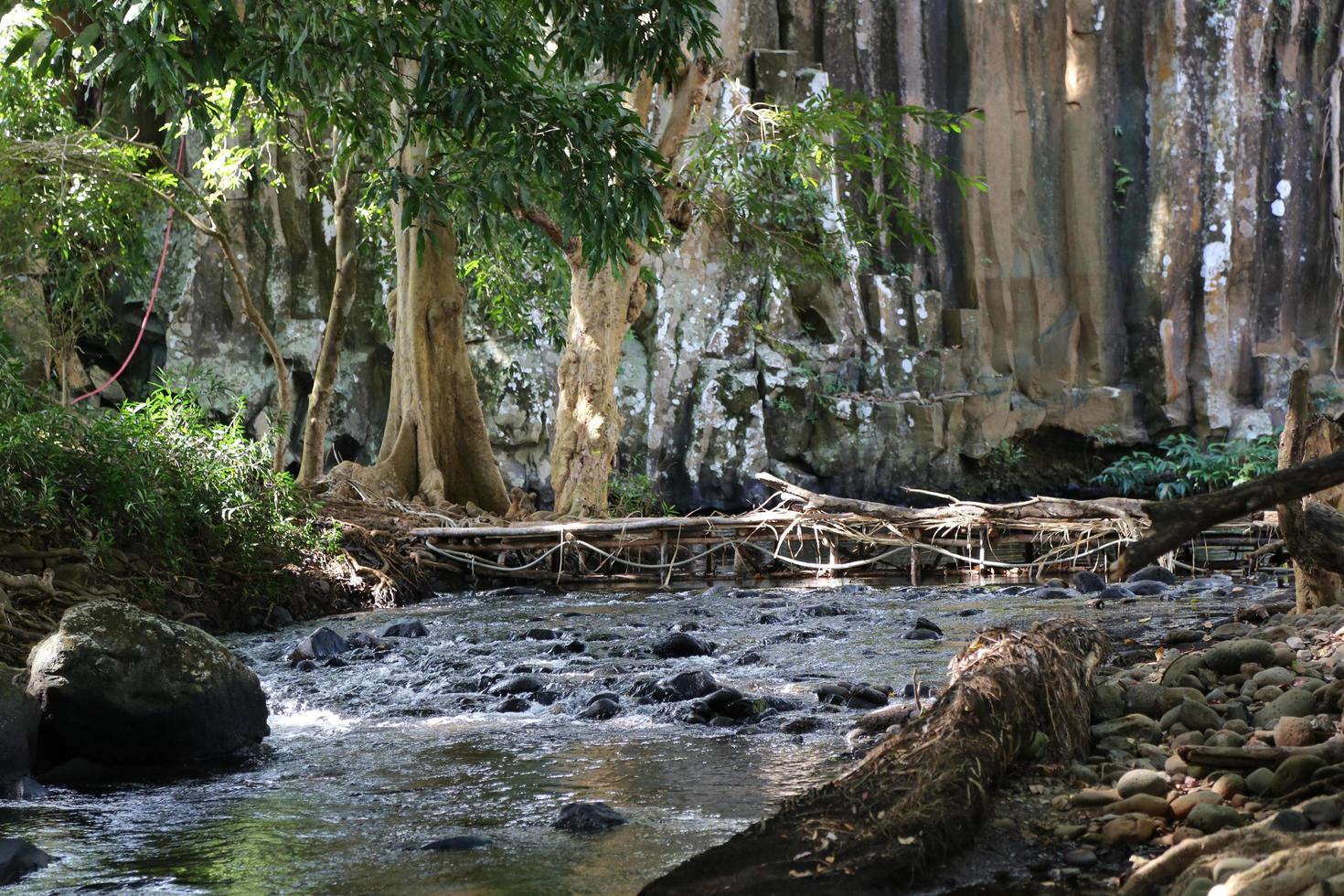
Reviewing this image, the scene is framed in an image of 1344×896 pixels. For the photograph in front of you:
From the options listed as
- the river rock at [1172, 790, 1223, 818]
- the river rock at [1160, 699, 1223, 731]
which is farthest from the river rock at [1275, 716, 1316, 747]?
the river rock at [1172, 790, 1223, 818]

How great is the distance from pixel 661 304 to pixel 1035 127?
9961 mm

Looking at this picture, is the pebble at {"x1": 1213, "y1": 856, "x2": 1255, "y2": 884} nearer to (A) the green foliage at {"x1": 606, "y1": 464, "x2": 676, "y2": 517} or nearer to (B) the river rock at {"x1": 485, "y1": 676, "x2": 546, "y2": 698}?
(B) the river rock at {"x1": 485, "y1": 676, "x2": 546, "y2": 698}

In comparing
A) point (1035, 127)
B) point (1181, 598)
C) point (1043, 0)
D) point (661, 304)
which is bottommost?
point (1181, 598)

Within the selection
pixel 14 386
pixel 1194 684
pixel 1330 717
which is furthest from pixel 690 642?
pixel 14 386

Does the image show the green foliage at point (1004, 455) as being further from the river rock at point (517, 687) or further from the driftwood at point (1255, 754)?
the driftwood at point (1255, 754)

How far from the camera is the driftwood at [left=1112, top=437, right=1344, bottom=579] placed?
88.8 inches

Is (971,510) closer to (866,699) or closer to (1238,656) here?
(866,699)

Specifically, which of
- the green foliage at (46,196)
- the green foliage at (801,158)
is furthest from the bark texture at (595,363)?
the green foliage at (46,196)

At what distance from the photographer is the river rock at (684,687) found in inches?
214

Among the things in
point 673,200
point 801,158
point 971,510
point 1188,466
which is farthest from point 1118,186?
point 971,510

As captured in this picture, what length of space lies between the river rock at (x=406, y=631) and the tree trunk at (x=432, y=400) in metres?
5.26

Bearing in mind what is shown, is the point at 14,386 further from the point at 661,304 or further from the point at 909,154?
the point at 661,304

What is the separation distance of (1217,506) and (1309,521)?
3108mm

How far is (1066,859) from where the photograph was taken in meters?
2.76
